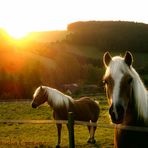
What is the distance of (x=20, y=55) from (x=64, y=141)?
74.1 meters

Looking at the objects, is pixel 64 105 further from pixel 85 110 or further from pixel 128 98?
pixel 128 98

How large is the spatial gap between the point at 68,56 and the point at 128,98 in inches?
3747

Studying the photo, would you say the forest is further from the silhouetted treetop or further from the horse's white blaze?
the horse's white blaze

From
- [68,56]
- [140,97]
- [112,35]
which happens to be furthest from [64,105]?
[112,35]

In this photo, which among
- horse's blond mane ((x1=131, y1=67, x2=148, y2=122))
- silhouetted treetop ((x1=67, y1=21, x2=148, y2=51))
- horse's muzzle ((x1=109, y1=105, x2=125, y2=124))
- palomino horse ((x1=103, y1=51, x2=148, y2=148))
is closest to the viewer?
horse's muzzle ((x1=109, y1=105, x2=125, y2=124))

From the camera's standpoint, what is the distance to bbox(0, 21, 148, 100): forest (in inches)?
2495

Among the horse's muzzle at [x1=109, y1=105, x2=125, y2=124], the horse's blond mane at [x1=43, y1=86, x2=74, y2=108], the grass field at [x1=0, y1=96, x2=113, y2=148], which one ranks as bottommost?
the grass field at [x1=0, y1=96, x2=113, y2=148]

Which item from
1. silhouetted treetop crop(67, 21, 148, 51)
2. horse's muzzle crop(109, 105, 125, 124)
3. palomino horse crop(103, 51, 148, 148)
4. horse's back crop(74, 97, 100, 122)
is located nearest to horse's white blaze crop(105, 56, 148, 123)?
palomino horse crop(103, 51, 148, 148)

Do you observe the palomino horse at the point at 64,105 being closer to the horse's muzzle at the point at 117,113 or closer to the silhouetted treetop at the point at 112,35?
the horse's muzzle at the point at 117,113

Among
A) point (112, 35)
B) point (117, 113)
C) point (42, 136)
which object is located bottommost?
point (112, 35)

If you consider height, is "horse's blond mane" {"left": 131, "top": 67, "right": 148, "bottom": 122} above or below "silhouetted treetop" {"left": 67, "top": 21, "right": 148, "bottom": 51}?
above

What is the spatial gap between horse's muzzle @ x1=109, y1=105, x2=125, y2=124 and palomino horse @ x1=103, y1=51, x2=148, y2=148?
21cm

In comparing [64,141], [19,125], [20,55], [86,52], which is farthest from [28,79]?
[86,52]

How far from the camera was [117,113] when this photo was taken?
15.5 ft
